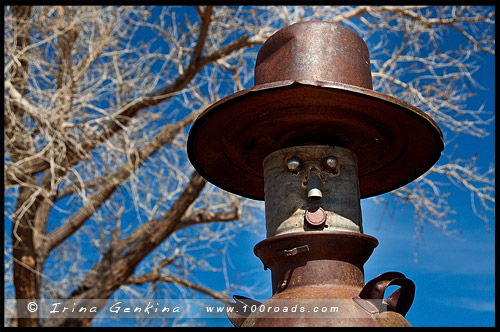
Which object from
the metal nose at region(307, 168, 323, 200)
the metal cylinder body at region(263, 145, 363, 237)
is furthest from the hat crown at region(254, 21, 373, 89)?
the metal nose at region(307, 168, 323, 200)

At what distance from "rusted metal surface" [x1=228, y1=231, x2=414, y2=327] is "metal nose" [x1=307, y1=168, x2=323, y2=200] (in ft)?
0.63

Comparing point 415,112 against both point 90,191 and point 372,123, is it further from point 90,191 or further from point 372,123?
point 90,191

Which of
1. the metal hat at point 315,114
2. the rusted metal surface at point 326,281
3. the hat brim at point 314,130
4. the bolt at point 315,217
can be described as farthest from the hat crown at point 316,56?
the rusted metal surface at point 326,281

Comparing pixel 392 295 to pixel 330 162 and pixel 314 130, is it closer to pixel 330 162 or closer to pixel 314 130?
pixel 330 162

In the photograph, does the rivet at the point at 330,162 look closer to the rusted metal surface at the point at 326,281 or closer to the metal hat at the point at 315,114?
the metal hat at the point at 315,114

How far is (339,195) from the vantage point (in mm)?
2861

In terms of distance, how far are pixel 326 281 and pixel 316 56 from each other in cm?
114

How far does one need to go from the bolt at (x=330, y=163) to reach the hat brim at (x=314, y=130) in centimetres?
16

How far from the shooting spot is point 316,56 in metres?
2.98

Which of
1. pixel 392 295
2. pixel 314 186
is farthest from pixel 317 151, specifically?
pixel 392 295

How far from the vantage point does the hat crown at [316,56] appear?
295 centimetres

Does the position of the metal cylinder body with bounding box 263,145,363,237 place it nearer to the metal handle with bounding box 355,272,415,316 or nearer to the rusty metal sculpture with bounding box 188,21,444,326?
the rusty metal sculpture with bounding box 188,21,444,326

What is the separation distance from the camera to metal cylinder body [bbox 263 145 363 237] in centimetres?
279

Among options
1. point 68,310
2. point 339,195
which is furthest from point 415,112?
point 68,310
